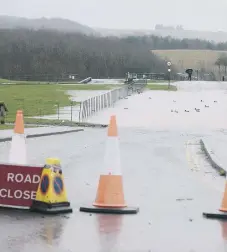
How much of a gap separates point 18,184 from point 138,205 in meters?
2.01

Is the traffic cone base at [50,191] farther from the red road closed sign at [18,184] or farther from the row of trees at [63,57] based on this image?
the row of trees at [63,57]

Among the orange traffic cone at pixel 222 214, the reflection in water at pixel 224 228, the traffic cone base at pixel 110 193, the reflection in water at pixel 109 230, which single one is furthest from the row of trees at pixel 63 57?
the reflection in water at pixel 224 228

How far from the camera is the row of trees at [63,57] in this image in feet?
548

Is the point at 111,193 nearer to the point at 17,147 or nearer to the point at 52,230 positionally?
the point at 52,230

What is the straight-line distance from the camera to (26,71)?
165 metres

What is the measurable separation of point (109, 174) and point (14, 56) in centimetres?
16224

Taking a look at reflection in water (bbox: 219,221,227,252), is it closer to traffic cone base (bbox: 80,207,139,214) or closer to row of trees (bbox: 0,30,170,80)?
traffic cone base (bbox: 80,207,139,214)

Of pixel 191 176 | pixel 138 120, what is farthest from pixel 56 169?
pixel 138 120

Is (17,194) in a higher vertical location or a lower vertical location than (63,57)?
higher

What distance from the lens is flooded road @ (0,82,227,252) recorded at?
29.0 feet

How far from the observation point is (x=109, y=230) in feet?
31.4

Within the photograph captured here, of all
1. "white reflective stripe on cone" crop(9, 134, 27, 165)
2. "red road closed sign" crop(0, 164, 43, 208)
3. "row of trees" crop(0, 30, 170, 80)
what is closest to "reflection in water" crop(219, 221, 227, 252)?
"red road closed sign" crop(0, 164, 43, 208)

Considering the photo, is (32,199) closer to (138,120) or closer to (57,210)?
(57,210)

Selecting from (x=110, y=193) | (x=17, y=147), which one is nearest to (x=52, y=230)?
(x=110, y=193)
